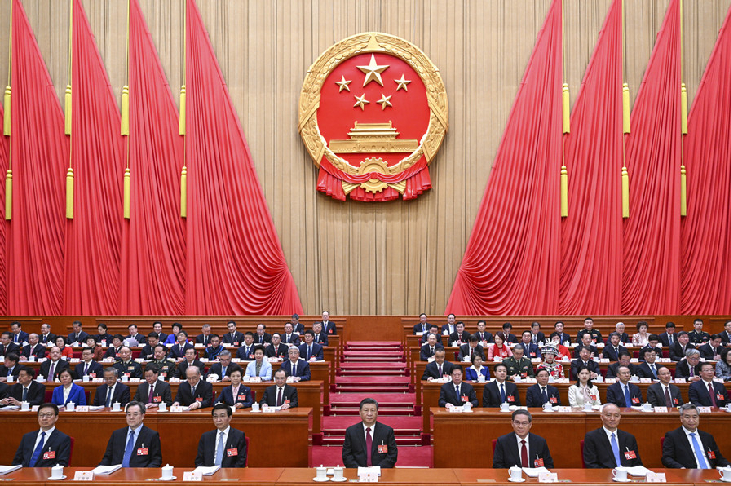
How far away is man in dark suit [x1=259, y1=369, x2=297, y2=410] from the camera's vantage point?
686 cm

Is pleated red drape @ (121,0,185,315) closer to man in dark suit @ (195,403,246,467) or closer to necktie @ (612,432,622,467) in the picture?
man in dark suit @ (195,403,246,467)

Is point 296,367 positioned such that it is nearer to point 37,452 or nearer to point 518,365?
point 518,365

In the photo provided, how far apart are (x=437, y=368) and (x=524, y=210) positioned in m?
5.20

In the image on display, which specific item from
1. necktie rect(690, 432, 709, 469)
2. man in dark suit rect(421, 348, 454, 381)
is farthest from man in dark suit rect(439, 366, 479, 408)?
necktie rect(690, 432, 709, 469)

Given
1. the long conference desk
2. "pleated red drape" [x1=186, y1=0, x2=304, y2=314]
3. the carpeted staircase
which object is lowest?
the carpeted staircase

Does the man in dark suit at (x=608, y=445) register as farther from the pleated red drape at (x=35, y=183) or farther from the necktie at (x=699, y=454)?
the pleated red drape at (x=35, y=183)

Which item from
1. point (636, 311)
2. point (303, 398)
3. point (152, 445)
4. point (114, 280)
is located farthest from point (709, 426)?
point (114, 280)

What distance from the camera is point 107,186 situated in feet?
40.5

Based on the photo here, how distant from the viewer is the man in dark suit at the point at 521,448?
4.96m

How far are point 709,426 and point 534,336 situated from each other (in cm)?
400

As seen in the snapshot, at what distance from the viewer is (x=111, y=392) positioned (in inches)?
270

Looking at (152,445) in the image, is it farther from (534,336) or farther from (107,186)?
(107,186)

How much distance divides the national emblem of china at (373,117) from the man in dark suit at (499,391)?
593 cm

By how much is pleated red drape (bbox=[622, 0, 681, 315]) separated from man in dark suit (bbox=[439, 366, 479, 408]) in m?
5.97
